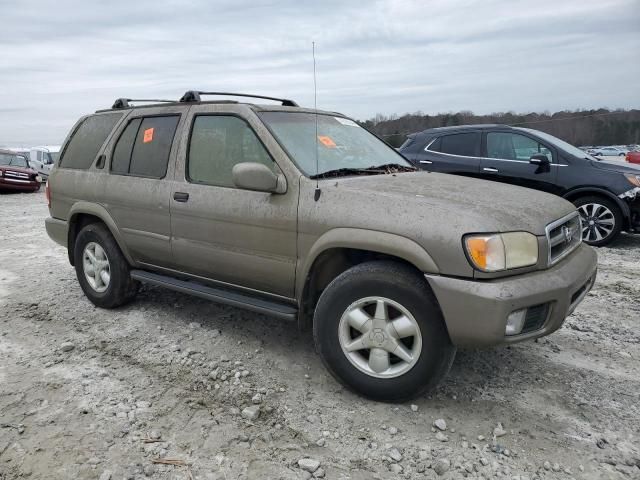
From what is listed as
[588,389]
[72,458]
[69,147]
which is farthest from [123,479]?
[69,147]

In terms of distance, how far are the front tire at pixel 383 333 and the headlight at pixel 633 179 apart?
5619 millimetres

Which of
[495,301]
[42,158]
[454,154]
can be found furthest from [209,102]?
[42,158]

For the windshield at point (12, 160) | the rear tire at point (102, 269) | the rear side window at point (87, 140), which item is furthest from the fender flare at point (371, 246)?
the windshield at point (12, 160)

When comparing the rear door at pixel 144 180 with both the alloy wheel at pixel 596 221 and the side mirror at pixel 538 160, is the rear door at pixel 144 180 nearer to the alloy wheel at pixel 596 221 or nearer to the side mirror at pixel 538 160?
the side mirror at pixel 538 160

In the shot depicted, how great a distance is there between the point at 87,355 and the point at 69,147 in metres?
2.31

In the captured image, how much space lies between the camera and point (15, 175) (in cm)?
1823

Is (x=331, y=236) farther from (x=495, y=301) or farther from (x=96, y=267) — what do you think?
(x=96, y=267)

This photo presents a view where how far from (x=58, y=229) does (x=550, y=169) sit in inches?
254

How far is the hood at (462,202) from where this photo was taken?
269cm

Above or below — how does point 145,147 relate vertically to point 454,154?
above

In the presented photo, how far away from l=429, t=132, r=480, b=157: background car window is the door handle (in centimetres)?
529

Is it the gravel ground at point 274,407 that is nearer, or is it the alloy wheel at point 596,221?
the gravel ground at point 274,407

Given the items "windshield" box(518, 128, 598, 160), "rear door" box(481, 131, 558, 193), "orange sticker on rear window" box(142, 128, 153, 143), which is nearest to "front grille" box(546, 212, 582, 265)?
"orange sticker on rear window" box(142, 128, 153, 143)

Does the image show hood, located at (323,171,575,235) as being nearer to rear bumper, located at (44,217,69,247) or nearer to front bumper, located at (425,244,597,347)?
front bumper, located at (425,244,597,347)
